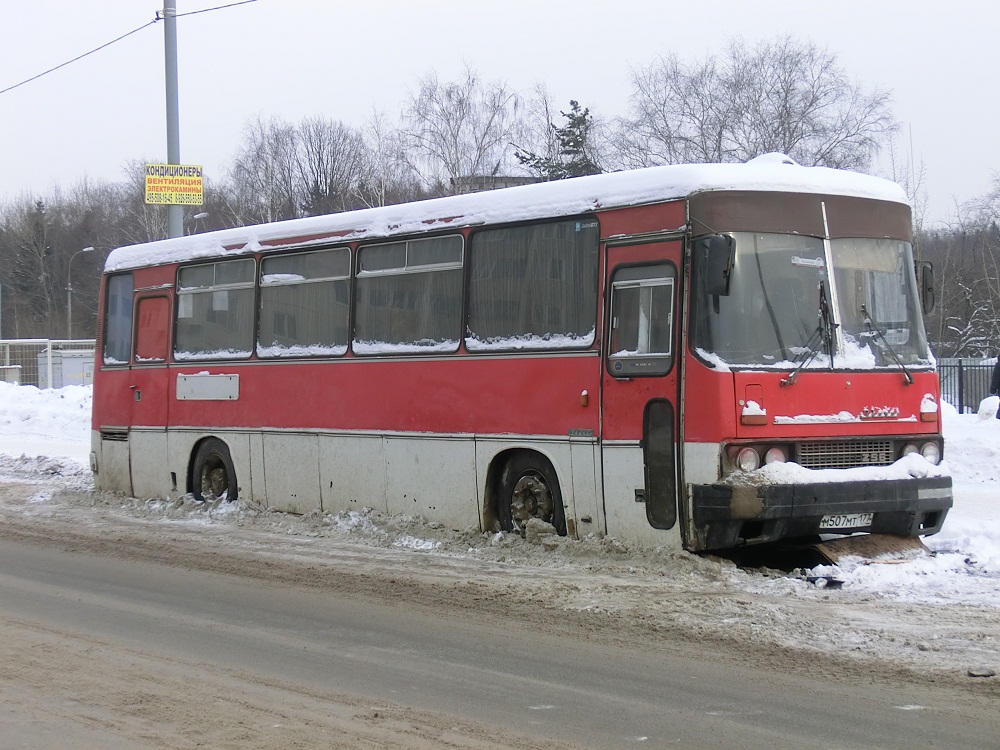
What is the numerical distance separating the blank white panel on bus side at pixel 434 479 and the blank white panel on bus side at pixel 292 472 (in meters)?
1.20

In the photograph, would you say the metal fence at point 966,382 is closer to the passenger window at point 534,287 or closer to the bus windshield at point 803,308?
the bus windshield at point 803,308

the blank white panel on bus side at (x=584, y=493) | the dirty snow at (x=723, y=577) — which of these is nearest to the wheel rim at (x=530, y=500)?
the dirty snow at (x=723, y=577)

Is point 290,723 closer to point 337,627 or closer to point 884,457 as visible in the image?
point 337,627

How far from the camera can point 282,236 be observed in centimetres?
1323

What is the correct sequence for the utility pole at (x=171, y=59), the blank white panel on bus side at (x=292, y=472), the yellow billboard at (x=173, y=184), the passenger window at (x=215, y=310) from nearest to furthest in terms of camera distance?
the blank white panel on bus side at (x=292, y=472) < the passenger window at (x=215, y=310) < the utility pole at (x=171, y=59) < the yellow billboard at (x=173, y=184)

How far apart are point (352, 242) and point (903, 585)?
645 centimetres

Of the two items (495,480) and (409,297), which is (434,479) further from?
(409,297)

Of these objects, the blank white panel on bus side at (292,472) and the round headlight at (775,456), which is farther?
the blank white panel on bus side at (292,472)

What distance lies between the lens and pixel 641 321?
379 inches

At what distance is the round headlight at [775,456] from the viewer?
29.6 ft

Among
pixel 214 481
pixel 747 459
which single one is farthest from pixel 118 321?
pixel 747 459

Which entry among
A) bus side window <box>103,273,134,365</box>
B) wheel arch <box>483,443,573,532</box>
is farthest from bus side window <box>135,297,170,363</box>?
wheel arch <box>483,443,573,532</box>

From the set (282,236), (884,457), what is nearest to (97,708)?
(884,457)

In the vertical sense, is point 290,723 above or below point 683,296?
below
